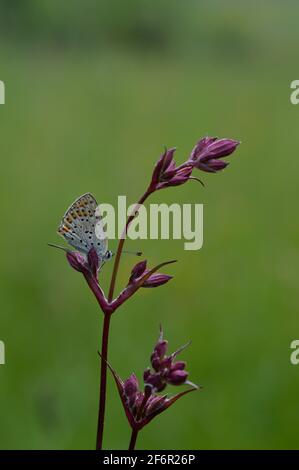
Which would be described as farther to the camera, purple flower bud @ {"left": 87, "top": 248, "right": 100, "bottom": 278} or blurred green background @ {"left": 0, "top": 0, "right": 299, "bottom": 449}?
blurred green background @ {"left": 0, "top": 0, "right": 299, "bottom": 449}

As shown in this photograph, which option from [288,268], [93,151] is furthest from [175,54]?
[288,268]

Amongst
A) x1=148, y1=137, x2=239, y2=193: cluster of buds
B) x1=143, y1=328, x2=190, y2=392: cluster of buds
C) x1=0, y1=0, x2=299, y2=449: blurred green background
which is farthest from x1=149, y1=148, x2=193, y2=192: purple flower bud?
x1=0, y1=0, x2=299, y2=449: blurred green background

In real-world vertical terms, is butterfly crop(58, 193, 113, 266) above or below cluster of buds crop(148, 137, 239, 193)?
below

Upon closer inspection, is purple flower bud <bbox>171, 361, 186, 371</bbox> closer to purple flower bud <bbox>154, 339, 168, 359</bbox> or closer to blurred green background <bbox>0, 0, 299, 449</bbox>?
purple flower bud <bbox>154, 339, 168, 359</bbox>

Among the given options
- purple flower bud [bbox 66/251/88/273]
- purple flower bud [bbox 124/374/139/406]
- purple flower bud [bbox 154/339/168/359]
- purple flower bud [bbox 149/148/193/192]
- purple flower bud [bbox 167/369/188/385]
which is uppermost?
purple flower bud [bbox 149/148/193/192]

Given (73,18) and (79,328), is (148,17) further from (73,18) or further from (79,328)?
(79,328)

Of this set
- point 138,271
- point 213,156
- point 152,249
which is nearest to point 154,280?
point 138,271
